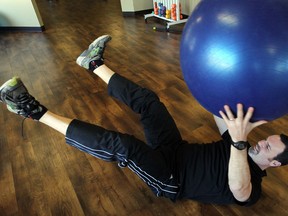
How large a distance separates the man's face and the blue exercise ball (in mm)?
249

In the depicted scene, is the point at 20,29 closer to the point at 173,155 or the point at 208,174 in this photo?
the point at 173,155

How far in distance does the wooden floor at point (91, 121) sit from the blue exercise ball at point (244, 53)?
0.78 metres

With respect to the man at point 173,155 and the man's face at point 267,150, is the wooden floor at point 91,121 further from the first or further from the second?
the man's face at point 267,150

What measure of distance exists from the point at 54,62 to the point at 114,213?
260 cm

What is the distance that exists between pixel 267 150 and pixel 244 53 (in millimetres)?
564

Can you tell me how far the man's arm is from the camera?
922 mm

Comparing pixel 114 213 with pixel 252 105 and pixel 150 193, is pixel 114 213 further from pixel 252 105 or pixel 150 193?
pixel 252 105

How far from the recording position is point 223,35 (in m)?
0.86

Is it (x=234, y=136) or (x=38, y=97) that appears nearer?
(x=234, y=136)

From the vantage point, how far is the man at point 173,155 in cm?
114

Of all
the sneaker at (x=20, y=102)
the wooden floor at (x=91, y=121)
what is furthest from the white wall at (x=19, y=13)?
the sneaker at (x=20, y=102)

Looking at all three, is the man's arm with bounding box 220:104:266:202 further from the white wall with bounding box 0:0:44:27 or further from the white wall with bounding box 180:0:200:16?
the white wall with bounding box 0:0:44:27

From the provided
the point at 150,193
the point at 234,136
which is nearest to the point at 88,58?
the point at 150,193

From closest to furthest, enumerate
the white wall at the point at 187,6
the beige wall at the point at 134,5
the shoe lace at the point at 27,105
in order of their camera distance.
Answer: the shoe lace at the point at 27,105
the white wall at the point at 187,6
the beige wall at the point at 134,5
